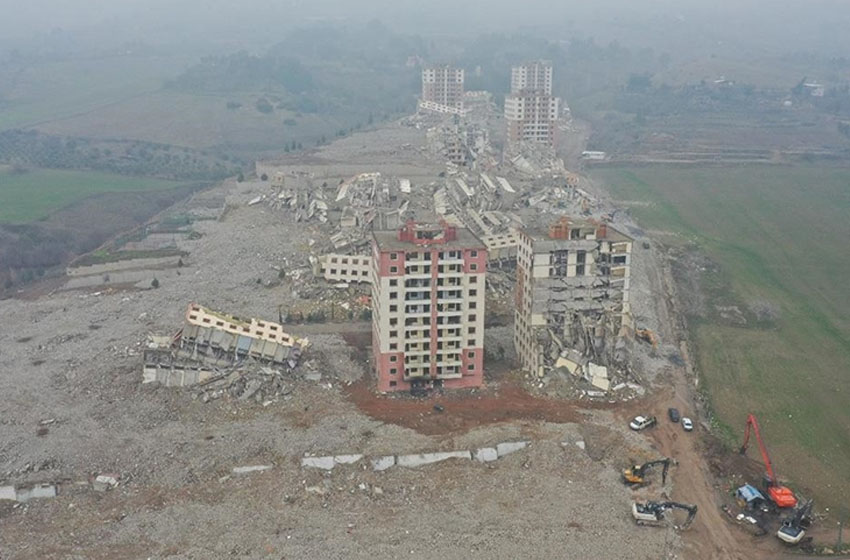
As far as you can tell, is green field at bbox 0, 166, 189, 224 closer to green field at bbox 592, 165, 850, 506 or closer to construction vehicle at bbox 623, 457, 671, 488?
green field at bbox 592, 165, 850, 506

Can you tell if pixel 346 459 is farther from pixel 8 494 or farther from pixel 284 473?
pixel 8 494

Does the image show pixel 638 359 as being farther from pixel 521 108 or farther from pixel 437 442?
pixel 521 108

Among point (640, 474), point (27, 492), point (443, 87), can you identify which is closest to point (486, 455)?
point (640, 474)

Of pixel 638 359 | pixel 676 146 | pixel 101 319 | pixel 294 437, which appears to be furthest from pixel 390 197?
pixel 676 146

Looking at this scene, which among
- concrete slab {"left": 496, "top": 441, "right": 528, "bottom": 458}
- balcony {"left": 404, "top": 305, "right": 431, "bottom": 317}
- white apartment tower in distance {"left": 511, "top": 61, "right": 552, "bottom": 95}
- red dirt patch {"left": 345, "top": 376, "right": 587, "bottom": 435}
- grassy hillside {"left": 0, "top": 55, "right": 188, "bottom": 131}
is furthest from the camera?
grassy hillside {"left": 0, "top": 55, "right": 188, "bottom": 131}

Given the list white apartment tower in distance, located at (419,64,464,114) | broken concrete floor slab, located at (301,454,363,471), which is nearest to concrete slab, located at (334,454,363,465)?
broken concrete floor slab, located at (301,454,363,471)
